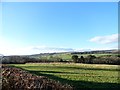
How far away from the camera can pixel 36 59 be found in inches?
1497

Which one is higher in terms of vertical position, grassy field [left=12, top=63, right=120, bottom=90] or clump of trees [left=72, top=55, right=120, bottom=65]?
clump of trees [left=72, top=55, right=120, bottom=65]

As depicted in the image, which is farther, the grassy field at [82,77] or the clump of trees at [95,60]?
the clump of trees at [95,60]

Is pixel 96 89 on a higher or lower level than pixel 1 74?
lower

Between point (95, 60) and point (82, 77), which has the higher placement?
point (95, 60)

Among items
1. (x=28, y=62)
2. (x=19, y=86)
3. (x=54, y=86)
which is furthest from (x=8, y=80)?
(x=28, y=62)

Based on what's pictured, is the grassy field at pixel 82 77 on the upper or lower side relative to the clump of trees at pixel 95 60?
lower

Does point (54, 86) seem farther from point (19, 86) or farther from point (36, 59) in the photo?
point (36, 59)

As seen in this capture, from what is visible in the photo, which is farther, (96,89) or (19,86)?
(96,89)

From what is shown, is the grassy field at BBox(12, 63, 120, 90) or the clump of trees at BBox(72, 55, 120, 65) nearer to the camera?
the grassy field at BBox(12, 63, 120, 90)

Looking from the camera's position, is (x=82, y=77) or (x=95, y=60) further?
(x=95, y=60)

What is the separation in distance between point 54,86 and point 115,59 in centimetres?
2940

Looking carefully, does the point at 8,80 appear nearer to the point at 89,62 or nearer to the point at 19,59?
the point at 19,59

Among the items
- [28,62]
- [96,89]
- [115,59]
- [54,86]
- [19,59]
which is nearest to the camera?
[54,86]

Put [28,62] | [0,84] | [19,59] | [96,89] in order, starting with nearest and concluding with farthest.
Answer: [0,84]
[96,89]
[19,59]
[28,62]
